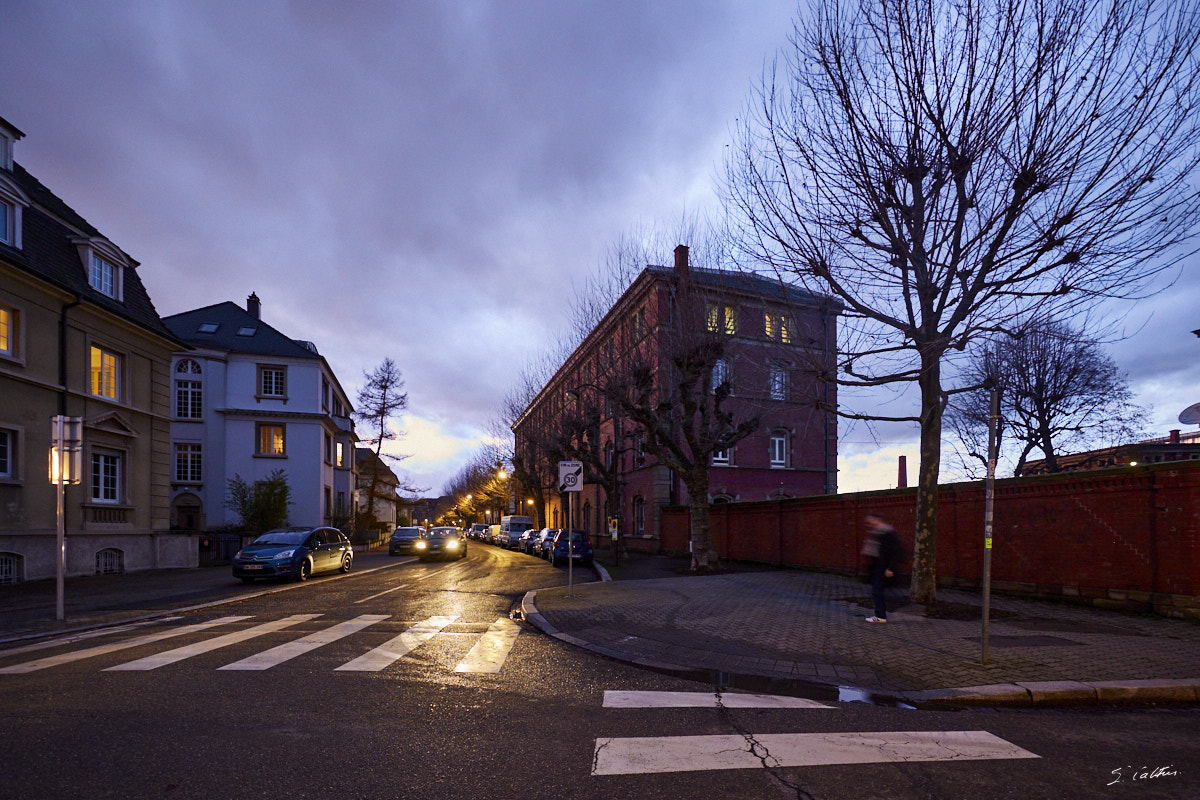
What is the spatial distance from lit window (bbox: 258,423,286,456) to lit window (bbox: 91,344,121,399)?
1702cm

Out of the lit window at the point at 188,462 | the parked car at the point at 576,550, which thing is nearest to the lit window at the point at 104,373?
the parked car at the point at 576,550

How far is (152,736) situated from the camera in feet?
16.3

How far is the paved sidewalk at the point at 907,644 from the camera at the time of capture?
674 centimetres

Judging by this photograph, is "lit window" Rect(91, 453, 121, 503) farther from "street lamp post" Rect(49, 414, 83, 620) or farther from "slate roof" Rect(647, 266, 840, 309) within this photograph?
"slate roof" Rect(647, 266, 840, 309)

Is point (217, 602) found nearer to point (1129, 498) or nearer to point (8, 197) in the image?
point (8, 197)

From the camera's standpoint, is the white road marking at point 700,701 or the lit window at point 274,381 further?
the lit window at point 274,381

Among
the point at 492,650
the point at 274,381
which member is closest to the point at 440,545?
the point at 274,381

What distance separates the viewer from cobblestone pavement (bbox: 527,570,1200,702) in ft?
22.6

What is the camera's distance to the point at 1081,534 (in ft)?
40.0

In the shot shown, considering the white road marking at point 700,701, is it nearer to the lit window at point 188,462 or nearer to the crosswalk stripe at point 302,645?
the crosswalk stripe at point 302,645

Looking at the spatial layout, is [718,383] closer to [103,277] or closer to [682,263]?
[682,263]

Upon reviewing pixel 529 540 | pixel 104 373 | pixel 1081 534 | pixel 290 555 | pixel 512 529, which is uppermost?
pixel 104 373

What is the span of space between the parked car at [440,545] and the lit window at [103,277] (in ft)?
50.8

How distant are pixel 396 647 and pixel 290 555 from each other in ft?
39.1
